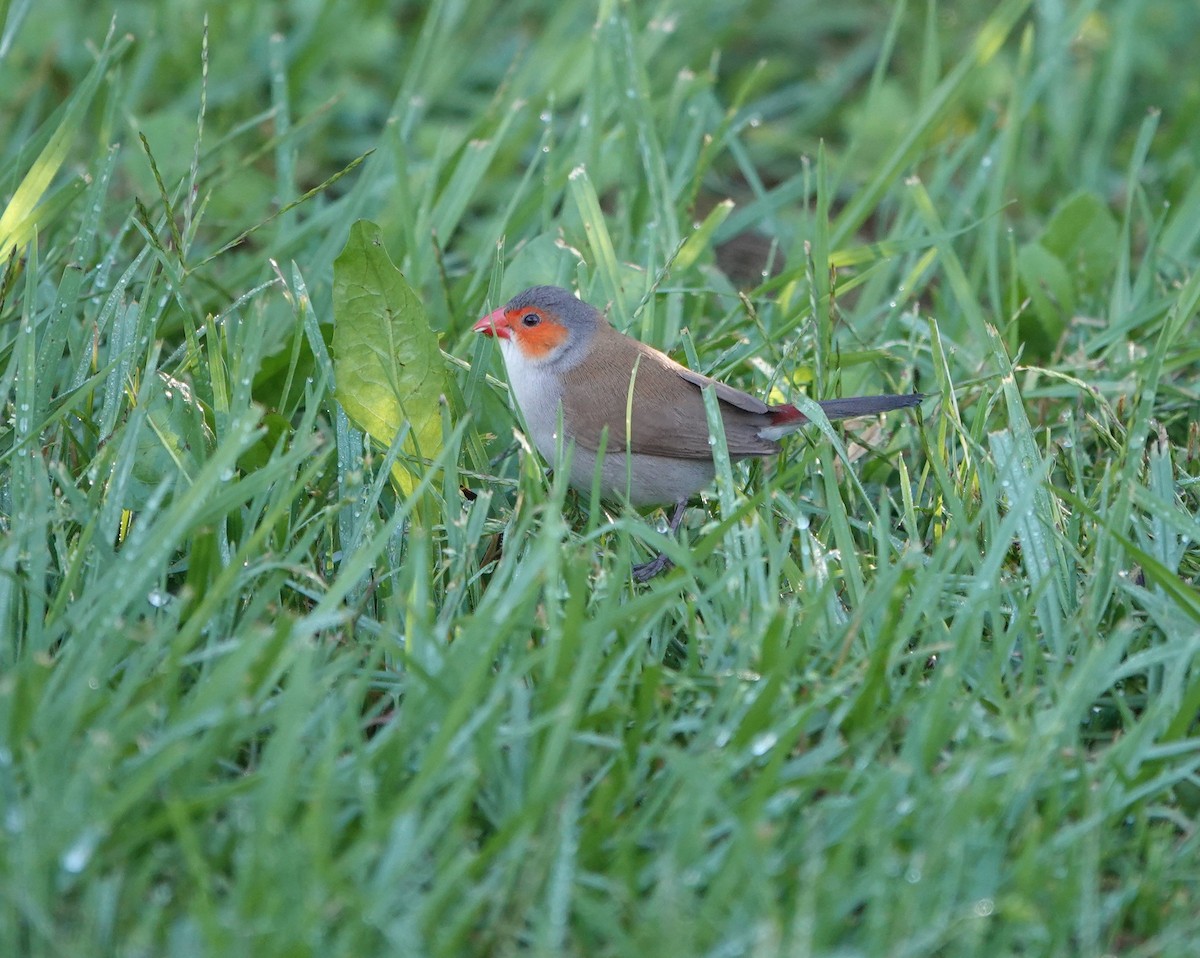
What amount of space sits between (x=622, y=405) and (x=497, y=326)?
0.43 metres

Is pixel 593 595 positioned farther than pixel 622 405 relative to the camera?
No

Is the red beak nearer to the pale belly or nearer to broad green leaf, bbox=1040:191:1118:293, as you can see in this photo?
the pale belly

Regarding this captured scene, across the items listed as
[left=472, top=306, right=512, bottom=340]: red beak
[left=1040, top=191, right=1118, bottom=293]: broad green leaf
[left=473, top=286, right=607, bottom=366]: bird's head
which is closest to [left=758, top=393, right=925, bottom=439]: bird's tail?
[left=473, top=286, right=607, bottom=366]: bird's head

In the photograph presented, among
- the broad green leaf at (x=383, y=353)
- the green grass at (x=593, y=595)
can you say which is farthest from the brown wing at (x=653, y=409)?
the broad green leaf at (x=383, y=353)

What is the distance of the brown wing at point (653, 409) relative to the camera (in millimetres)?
3486

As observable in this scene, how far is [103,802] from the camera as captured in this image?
85.6 inches

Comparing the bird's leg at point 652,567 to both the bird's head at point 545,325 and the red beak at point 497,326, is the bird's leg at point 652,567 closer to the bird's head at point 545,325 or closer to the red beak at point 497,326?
the bird's head at point 545,325

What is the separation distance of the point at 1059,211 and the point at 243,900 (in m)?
3.59

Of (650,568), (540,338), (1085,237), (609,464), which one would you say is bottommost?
(650,568)

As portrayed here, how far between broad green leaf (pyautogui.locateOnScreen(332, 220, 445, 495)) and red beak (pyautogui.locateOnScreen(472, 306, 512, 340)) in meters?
0.29

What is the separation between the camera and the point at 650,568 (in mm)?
3408

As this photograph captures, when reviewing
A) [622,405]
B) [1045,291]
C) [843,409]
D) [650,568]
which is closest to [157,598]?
[650,568]

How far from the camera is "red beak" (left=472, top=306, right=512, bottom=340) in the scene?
12.2 feet

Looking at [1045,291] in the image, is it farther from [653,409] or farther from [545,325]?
[545,325]
